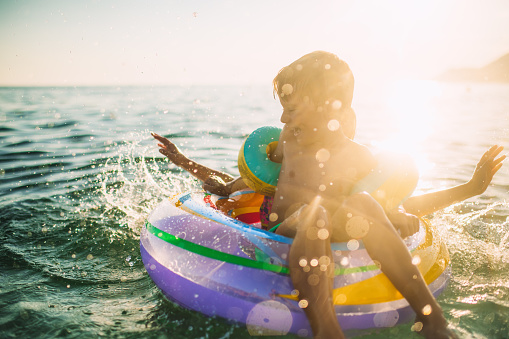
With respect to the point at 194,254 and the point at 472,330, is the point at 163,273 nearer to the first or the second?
the point at 194,254

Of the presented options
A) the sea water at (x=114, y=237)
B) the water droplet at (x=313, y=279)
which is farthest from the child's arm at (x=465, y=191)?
the water droplet at (x=313, y=279)

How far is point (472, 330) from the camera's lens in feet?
6.96

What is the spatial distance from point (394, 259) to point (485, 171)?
116 centimetres

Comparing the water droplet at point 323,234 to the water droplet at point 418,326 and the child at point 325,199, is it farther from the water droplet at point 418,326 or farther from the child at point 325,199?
the water droplet at point 418,326

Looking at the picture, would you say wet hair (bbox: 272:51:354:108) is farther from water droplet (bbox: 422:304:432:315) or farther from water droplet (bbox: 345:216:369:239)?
water droplet (bbox: 422:304:432:315)

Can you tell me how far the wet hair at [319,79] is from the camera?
6.88 ft

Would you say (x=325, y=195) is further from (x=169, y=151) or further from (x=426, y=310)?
(x=169, y=151)

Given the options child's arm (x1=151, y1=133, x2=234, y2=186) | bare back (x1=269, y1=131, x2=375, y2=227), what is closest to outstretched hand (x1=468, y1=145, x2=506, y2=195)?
bare back (x1=269, y1=131, x2=375, y2=227)

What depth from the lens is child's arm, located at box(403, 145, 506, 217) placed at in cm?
257

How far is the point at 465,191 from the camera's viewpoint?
8.48ft

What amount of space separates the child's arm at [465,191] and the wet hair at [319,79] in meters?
1.02

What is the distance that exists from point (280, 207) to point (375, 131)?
29.0 feet

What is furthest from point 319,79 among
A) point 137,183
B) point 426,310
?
point 137,183

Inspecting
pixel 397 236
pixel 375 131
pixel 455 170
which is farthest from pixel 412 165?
pixel 375 131
